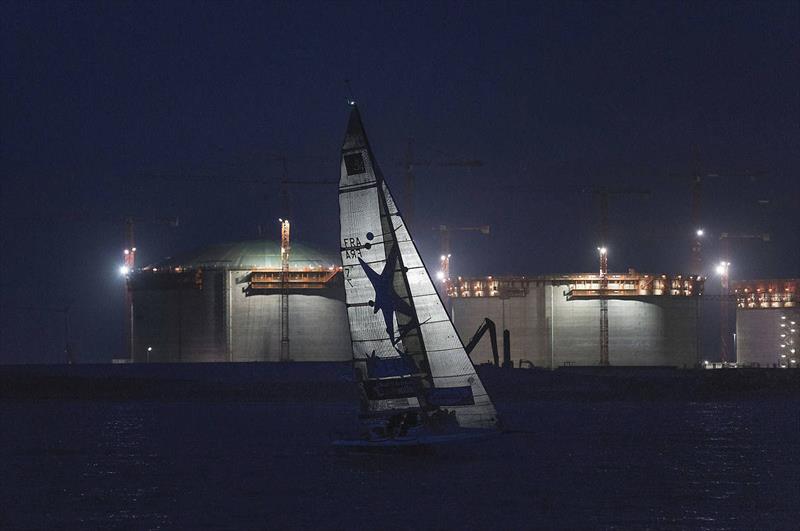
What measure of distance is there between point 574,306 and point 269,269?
33955mm

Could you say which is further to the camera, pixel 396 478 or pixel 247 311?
pixel 247 311

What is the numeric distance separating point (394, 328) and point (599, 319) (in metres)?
101

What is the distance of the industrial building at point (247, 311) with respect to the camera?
14362cm

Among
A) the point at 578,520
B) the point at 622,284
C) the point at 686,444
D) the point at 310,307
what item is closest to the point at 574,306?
the point at 622,284

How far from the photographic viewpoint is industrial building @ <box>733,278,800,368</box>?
7082 inches

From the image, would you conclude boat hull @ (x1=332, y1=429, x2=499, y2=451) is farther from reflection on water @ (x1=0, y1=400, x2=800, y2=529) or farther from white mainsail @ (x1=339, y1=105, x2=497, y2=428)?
reflection on water @ (x1=0, y1=400, x2=800, y2=529)

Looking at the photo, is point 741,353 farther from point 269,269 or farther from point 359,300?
point 359,300

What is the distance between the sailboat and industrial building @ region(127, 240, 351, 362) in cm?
8443

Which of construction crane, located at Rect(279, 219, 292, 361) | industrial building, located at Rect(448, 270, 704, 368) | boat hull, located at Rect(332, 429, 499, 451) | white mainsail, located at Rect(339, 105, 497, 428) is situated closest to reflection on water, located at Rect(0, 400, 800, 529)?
boat hull, located at Rect(332, 429, 499, 451)

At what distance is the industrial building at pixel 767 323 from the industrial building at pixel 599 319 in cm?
2357

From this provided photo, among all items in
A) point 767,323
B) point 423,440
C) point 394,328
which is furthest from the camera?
point 767,323

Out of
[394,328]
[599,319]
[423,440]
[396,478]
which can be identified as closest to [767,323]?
[599,319]

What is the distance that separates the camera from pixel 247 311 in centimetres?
14500

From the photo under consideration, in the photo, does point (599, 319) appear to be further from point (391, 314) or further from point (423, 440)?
point (423, 440)
